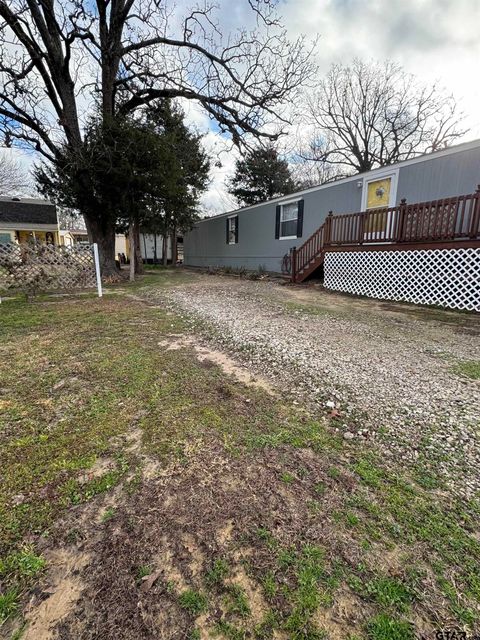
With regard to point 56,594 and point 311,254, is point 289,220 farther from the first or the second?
point 56,594

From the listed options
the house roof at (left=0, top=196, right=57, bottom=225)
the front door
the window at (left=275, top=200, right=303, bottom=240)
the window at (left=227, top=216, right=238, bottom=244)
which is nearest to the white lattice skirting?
the front door

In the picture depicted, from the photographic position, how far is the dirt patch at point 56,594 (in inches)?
39.9

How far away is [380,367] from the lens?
10.7 feet

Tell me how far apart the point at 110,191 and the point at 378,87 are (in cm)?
2113

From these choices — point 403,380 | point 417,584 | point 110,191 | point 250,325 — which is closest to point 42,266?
point 110,191

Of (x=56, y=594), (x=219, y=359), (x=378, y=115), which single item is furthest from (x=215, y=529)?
(x=378, y=115)

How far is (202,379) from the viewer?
9.57ft

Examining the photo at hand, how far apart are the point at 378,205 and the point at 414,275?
323 centimetres

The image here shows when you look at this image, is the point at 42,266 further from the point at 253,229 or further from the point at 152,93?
the point at 253,229

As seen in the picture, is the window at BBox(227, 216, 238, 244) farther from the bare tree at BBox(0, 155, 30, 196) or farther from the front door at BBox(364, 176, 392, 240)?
the bare tree at BBox(0, 155, 30, 196)

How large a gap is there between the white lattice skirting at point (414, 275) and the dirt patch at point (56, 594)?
7477mm

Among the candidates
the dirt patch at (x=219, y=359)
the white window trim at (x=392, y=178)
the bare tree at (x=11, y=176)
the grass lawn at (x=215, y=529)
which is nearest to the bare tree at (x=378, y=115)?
the white window trim at (x=392, y=178)

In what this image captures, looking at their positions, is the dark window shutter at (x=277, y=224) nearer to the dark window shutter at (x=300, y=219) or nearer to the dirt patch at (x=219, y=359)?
the dark window shutter at (x=300, y=219)

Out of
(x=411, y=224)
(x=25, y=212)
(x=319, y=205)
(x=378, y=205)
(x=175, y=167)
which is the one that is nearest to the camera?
(x=411, y=224)
